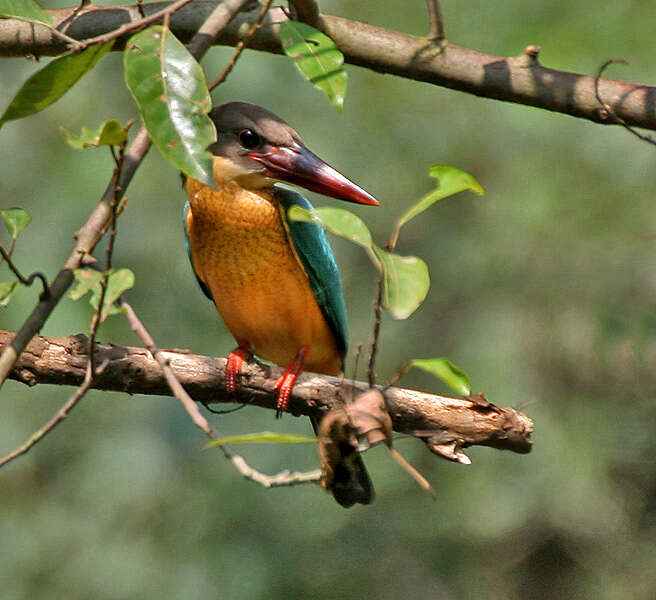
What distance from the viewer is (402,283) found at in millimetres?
1519

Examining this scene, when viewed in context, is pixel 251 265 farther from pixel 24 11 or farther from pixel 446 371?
pixel 446 371

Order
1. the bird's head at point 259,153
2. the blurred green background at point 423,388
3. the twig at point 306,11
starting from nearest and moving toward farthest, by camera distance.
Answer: the twig at point 306,11 < the bird's head at point 259,153 < the blurred green background at point 423,388

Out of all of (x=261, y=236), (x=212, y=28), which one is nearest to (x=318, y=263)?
(x=261, y=236)

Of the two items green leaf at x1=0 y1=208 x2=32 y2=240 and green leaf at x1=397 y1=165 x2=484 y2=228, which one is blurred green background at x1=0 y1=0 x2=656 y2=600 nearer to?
green leaf at x1=0 y1=208 x2=32 y2=240

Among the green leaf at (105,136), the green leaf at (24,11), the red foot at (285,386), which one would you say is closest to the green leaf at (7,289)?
the green leaf at (105,136)

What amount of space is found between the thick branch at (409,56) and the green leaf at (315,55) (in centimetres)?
69

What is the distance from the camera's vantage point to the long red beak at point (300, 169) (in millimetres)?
3148

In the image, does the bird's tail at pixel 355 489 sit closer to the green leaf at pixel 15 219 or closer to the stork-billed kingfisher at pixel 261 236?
the stork-billed kingfisher at pixel 261 236

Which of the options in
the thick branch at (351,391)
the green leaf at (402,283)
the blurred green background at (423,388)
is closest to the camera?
the green leaf at (402,283)

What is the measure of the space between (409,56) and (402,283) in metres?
1.58

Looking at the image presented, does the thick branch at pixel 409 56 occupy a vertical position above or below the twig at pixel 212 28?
below

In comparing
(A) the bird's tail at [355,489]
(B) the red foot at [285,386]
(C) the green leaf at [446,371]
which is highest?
(C) the green leaf at [446,371]

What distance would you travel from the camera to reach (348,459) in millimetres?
2143

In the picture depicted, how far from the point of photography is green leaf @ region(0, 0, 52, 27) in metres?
2.06
